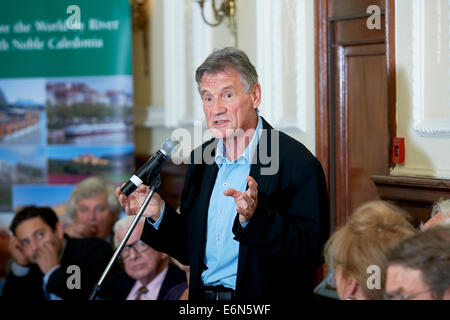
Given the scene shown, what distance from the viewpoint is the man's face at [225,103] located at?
2324mm

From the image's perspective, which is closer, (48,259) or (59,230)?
(48,259)

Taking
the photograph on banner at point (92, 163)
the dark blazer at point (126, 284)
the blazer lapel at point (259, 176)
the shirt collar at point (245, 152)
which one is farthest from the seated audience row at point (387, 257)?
the photograph on banner at point (92, 163)

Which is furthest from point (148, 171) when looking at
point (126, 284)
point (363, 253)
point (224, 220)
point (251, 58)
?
point (251, 58)

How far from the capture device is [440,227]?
65.8 inches

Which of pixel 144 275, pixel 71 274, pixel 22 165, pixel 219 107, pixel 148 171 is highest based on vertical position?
pixel 219 107

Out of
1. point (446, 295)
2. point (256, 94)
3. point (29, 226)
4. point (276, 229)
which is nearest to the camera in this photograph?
point (446, 295)

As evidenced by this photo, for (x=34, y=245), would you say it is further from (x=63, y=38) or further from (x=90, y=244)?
(x=63, y=38)

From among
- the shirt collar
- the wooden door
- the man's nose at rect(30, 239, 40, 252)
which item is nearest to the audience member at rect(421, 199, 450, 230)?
the shirt collar

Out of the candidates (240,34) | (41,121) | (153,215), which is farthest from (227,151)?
(41,121)

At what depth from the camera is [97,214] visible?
4809mm

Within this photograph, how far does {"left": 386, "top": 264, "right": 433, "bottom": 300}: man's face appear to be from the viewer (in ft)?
5.25

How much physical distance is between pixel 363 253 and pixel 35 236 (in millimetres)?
3201

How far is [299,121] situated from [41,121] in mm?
2100

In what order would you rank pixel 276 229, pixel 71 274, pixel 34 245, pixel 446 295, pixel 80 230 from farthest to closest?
pixel 80 230 → pixel 34 245 → pixel 71 274 → pixel 276 229 → pixel 446 295
